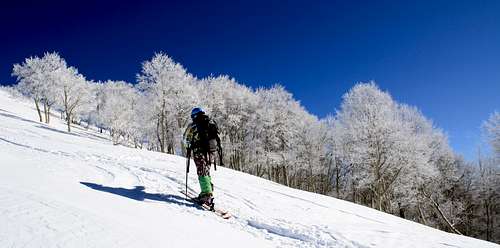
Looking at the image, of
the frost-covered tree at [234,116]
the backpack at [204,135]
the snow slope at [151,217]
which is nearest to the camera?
the snow slope at [151,217]

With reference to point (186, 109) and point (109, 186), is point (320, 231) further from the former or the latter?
point (186, 109)

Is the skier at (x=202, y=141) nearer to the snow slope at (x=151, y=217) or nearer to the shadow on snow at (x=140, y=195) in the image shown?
the shadow on snow at (x=140, y=195)

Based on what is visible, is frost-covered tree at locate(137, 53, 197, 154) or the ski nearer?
the ski

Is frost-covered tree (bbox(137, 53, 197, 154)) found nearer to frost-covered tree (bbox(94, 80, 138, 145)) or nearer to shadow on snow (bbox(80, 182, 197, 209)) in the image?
frost-covered tree (bbox(94, 80, 138, 145))

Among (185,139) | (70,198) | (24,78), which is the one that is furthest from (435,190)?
(24,78)

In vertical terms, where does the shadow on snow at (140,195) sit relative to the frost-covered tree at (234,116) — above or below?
below

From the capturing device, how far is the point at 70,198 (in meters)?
6.13

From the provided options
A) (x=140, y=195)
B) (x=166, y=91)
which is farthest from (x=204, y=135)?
(x=166, y=91)

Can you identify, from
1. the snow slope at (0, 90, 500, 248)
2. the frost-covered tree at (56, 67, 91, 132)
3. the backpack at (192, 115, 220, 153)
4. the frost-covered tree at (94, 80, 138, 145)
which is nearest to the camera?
the snow slope at (0, 90, 500, 248)

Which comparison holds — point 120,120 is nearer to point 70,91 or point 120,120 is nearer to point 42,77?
point 70,91

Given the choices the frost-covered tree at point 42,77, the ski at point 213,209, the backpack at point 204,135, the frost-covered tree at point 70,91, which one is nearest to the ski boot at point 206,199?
the ski at point 213,209

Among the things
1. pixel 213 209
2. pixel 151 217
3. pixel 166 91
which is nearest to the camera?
pixel 151 217

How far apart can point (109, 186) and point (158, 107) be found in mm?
29519

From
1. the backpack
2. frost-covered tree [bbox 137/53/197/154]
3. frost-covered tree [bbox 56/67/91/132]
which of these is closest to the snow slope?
the backpack
